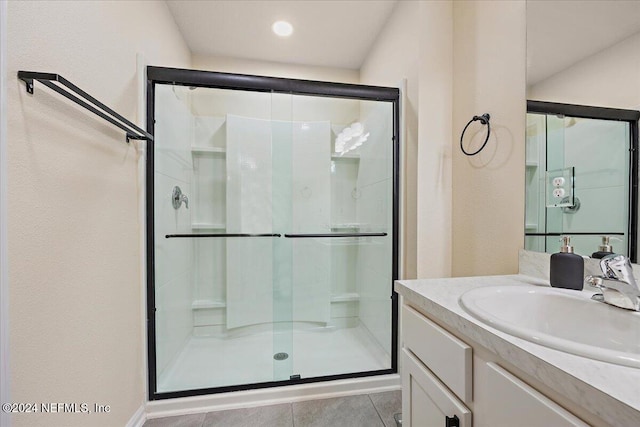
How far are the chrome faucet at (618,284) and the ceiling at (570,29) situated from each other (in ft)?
2.15

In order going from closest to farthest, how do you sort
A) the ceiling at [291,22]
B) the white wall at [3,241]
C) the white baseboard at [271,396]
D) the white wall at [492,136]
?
1. the white wall at [3,241]
2. the white wall at [492,136]
3. the white baseboard at [271,396]
4. the ceiling at [291,22]

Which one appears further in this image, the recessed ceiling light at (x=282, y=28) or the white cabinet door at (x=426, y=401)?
the recessed ceiling light at (x=282, y=28)

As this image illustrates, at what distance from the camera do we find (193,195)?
219 cm

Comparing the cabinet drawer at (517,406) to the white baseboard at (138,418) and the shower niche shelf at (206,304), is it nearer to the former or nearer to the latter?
the white baseboard at (138,418)

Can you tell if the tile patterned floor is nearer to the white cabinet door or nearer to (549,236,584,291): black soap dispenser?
the white cabinet door

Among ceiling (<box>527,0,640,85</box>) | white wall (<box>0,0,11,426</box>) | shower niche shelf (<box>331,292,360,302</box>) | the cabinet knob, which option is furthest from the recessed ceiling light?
the cabinet knob

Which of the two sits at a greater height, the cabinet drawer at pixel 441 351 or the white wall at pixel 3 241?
the white wall at pixel 3 241

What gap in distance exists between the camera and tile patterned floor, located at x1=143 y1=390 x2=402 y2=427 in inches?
54.3

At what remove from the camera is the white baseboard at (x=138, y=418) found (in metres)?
1.30

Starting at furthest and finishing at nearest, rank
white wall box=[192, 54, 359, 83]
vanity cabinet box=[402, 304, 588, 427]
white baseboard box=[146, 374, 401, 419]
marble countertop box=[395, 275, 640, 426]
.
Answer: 1. white wall box=[192, 54, 359, 83]
2. white baseboard box=[146, 374, 401, 419]
3. vanity cabinet box=[402, 304, 588, 427]
4. marble countertop box=[395, 275, 640, 426]

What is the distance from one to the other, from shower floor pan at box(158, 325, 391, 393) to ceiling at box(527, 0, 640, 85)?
1768 mm

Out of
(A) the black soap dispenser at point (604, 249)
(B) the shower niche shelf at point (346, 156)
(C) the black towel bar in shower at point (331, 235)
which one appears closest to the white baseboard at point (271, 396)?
(C) the black towel bar in shower at point (331, 235)

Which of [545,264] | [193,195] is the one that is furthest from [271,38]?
[545,264]

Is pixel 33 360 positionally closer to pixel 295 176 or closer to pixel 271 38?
pixel 295 176
